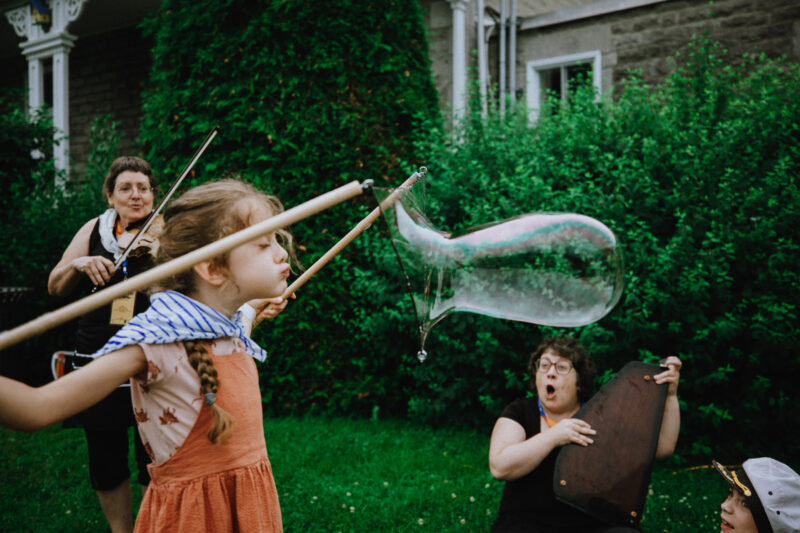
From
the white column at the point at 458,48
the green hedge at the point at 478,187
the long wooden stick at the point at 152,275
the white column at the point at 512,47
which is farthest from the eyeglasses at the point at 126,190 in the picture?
the white column at the point at 512,47

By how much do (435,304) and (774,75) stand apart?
3.67m

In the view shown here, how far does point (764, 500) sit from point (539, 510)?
0.81m

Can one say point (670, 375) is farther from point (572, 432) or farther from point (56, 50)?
point (56, 50)

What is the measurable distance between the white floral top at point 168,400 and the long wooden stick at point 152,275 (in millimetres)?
307

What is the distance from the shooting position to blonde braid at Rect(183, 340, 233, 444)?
160cm

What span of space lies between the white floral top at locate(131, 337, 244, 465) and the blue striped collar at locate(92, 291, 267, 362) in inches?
1.4

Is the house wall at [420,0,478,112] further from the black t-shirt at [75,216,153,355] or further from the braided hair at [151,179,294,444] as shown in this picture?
the braided hair at [151,179,294,444]

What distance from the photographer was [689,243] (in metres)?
4.19

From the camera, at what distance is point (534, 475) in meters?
2.61

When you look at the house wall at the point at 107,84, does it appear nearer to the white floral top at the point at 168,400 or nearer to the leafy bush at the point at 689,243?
the leafy bush at the point at 689,243

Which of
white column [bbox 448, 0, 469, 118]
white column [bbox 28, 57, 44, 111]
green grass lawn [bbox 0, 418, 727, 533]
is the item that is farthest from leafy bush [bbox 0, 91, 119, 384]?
white column [bbox 448, 0, 469, 118]

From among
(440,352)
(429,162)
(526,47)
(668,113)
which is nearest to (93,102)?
(526,47)

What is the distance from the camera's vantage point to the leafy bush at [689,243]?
4117 mm

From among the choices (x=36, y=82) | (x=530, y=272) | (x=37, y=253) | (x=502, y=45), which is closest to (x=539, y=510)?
(x=530, y=272)
